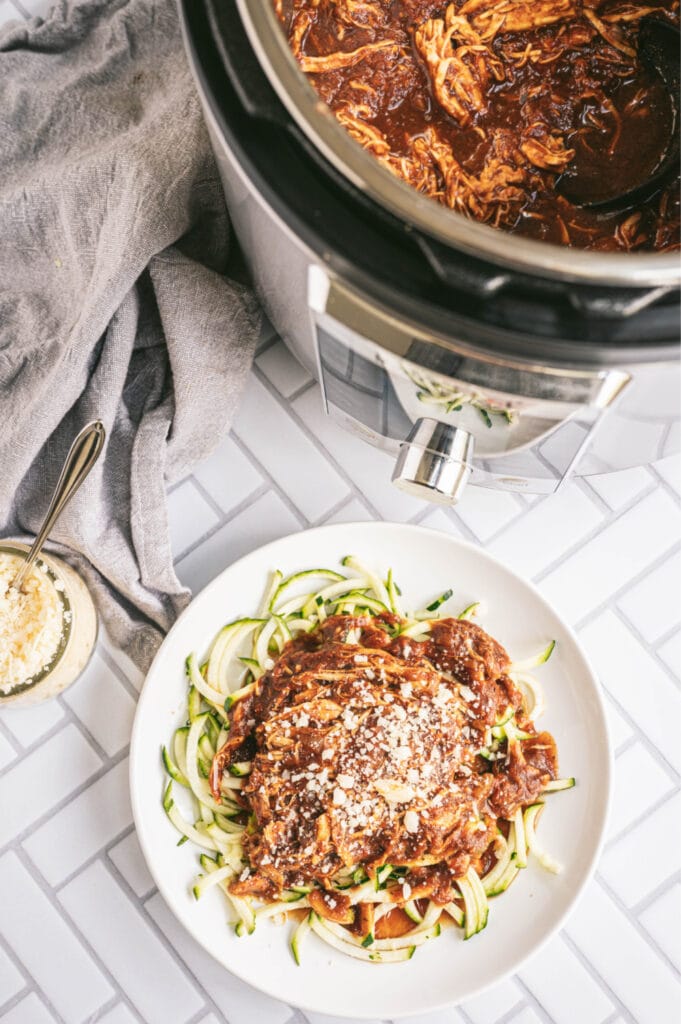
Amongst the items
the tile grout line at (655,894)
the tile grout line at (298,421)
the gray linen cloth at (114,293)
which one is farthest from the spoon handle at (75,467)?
the tile grout line at (655,894)

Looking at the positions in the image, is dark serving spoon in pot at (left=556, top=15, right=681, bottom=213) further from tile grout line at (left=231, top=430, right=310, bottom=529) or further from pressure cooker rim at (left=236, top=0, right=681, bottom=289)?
tile grout line at (left=231, top=430, right=310, bottom=529)

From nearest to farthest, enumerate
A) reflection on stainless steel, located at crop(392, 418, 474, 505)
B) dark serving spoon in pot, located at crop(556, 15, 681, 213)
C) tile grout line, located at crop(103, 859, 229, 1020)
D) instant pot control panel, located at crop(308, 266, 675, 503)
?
instant pot control panel, located at crop(308, 266, 675, 503), dark serving spoon in pot, located at crop(556, 15, 681, 213), reflection on stainless steel, located at crop(392, 418, 474, 505), tile grout line, located at crop(103, 859, 229, 1020)

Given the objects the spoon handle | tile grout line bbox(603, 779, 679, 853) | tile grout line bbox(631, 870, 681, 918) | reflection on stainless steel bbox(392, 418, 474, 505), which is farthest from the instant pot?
tile grout line bbox(631, 870, 681, 918)


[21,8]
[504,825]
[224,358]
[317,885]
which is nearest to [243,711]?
[317,885]

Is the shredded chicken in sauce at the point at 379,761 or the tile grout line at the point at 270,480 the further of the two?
the tile grout line at the point at 270,480

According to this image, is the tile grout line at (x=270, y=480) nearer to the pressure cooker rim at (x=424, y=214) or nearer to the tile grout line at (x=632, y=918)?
the tile grout line at (x=632, y=918)

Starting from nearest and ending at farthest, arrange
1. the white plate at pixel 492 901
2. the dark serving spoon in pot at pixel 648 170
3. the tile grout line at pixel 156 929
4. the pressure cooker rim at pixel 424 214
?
the pressure cooker rim at pixel 424 214 → the dark serving spoon in pot at pixel 648 170 → the white plate at pixel 492 901 → the tile grout line at pixel 156 929

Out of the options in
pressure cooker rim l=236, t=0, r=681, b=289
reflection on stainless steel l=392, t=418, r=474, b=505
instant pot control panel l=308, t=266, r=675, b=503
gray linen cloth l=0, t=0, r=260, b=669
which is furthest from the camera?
gray linen cloth l=0, t=0, r=260, b=669
